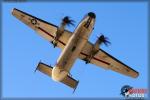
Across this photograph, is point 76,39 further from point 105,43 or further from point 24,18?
point 24,18

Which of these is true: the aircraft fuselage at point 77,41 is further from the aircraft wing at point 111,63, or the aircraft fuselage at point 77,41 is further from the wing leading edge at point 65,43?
the aircraft wing at point 111,63

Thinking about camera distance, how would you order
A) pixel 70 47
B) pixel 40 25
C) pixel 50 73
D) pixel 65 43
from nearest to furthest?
pixel 70 47 → pixel 50 73 → pixel 65 43 → pixel 40 25

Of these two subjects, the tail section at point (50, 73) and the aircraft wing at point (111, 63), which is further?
the aircraft wing at point (111, 63)

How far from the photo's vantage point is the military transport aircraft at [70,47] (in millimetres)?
41406

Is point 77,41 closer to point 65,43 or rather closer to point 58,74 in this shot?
point 58,74

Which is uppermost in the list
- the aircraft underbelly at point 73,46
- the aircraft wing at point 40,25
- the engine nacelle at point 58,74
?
the aircraft wing at point 40,25

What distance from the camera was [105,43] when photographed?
43938mm

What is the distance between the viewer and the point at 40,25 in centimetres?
4719

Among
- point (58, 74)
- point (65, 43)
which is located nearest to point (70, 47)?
point (58, 74)

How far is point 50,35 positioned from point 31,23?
2.69 m

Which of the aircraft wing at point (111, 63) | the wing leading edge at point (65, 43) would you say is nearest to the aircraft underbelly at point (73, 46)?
the wing leading edge at point (65, 43)

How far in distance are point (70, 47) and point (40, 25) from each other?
7.40 m

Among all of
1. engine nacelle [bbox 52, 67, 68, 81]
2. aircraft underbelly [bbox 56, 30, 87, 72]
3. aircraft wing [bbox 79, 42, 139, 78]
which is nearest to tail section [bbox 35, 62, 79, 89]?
engine nacelle [bbox 52, 67, 68, 81]

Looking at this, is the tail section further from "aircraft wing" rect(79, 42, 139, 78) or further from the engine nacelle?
"aircraft wing" rect(79, 42, 139, 78)
